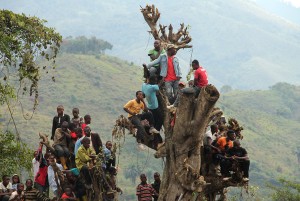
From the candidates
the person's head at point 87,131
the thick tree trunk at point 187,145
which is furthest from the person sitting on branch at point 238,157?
the person's head at point 87,131

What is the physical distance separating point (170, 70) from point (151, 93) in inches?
27.0

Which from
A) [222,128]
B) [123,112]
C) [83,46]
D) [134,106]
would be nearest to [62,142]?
[134,106]

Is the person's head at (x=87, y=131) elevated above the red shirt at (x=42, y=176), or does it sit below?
above

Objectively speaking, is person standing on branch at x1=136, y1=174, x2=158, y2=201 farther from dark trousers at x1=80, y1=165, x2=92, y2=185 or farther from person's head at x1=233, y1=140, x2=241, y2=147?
person's head at x1=233, y1=140, x2=241, y2=147

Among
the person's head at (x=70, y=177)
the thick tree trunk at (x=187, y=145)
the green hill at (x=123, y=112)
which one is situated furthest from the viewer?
the green hill at (x=123, y=112)

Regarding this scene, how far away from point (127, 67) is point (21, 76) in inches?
4430

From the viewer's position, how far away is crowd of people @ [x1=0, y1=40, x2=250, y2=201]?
484 inches

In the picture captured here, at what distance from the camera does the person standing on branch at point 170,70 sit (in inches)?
545

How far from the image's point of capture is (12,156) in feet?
49.9

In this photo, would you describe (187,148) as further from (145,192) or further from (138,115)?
(138,115)

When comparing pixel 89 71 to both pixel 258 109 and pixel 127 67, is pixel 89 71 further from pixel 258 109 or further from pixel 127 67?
pixel 258 109

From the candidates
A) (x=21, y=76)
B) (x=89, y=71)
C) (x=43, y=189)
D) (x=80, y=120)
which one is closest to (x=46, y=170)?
(x=43, y=189)

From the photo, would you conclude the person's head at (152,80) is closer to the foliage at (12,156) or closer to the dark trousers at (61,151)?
the dark trousers at (61,151)

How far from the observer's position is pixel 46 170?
13.5 metres
